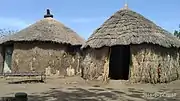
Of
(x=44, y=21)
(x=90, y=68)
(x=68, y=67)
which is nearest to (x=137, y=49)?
(x=90, y=68)

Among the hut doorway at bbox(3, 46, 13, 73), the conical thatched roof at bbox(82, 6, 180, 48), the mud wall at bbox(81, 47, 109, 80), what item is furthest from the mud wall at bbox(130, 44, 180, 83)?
the hut doorway at bbox(3, 46, 13, 73)

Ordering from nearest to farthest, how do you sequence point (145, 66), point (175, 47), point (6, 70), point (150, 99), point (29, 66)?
point (150, 99)
point (145, 66)
point (175, 47)
point (29, 66)
point (6, 70)

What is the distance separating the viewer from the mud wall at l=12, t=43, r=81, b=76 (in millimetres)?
20938

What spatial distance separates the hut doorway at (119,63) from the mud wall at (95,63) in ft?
8.55

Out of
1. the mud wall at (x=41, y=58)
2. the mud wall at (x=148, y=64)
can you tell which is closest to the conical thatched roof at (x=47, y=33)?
the mud wall at (x=41, y=58)

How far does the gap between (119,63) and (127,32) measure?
385cm

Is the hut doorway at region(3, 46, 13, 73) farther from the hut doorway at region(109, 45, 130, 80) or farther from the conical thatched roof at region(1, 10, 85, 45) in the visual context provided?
the hut doorway at region(109, 45, 130, 80)

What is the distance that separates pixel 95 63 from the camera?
638 inches

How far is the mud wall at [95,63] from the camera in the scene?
15.8 metres

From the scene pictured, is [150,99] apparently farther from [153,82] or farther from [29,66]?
[29,66]

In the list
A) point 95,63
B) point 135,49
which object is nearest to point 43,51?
point 95,63

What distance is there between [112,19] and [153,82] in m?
4.56

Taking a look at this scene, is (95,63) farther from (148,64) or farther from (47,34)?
(47,34)

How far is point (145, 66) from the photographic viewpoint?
14938 millimetres
